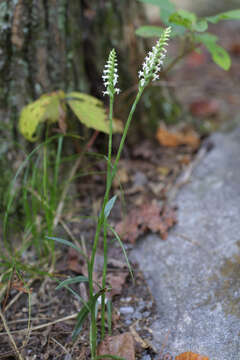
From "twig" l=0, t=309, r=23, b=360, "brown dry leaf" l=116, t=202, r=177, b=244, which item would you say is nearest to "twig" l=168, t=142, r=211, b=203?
"brown dry leaf" l=116, t=202, r=177, b=244

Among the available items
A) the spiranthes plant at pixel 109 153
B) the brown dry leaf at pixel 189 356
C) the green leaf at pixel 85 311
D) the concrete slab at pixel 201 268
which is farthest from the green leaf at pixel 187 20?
the brown dry leaf at pixel 189 356

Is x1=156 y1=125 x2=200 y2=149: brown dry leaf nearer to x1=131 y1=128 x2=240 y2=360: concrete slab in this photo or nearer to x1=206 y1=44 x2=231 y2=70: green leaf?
x1=131 y1=128 x2=240 y2=360: concrete slab

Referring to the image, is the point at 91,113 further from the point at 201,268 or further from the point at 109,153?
the point at 201,268

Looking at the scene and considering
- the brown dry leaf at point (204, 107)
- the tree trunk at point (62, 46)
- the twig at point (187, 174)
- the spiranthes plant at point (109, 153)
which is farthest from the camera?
the brown dry leaf at point (204, 107)

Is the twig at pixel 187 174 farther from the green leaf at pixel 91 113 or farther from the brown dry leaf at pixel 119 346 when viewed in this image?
the brown dry leaf at pixel 119 346

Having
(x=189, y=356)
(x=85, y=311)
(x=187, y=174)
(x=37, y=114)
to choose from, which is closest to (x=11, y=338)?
(x=85, y=311)

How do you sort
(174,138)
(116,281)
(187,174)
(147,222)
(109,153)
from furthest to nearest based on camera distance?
1. (174,138)
2. (187,174)
3. (147,222)
4. (116,281)
5. (109,153)
